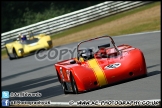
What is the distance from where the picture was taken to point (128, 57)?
430 inches

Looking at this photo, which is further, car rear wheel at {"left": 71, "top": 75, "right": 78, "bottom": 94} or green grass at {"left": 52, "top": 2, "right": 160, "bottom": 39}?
green grass at {"left": 52, "top": 2, "right": 160, "bottom": 39}

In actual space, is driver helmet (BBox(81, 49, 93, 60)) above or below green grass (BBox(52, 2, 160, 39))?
below

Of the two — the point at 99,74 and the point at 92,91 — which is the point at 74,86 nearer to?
the point at 92,91

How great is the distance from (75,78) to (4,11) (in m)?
33.8

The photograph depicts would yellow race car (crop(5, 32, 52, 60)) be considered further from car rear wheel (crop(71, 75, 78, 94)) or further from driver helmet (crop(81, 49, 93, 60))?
car rear wheel (crop(71, 75, 78, 94))

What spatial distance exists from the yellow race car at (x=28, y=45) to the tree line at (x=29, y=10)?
52.5 ft

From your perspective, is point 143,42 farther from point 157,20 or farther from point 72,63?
point 72,63

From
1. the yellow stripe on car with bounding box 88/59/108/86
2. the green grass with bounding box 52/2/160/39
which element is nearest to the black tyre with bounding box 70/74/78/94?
the yellow stripe on car with bounding box 88/59/108/86

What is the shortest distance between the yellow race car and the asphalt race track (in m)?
0.79

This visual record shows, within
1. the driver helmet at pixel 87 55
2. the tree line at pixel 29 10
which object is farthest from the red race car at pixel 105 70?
the tree line at pixel 29 10

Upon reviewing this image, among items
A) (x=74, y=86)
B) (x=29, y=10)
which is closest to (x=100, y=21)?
(x=29, y=10)

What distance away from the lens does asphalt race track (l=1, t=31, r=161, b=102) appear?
Result: 9594 millimetres

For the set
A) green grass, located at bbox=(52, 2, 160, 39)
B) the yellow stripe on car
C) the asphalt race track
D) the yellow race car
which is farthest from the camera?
green grass, located at bbox=(52, 2, 160, 39)

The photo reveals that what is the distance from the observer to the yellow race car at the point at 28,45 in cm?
2472
